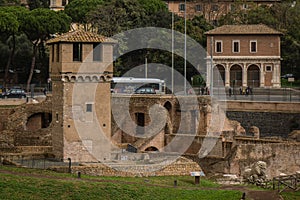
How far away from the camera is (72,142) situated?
151 ft

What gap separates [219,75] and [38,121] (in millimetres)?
30174

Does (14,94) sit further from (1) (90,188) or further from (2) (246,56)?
(1) (90,188)

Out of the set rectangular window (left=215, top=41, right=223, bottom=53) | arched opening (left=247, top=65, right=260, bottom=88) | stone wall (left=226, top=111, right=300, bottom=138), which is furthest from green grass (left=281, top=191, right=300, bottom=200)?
rectangular window (left=215, top=41, right=223, bottom=53)

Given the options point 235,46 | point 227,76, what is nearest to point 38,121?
point 227,76

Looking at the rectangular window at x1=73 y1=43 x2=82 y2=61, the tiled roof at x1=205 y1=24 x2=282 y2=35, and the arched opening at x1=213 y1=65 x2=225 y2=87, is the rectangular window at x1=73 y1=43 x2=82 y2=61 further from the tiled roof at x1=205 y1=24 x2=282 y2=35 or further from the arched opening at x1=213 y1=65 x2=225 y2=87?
the tiled roof at x1=205 y1=24 x2=282 y2=35

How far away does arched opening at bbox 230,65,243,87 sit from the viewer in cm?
8438

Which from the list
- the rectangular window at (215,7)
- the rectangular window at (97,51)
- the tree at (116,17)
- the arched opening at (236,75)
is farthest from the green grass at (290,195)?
the rectangular window at (215,7)

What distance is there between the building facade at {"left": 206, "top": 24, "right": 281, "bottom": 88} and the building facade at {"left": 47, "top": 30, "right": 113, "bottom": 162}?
3739 cm

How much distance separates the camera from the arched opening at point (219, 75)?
275 feet

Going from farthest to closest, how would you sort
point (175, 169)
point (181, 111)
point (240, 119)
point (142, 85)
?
point (142, 85), point (240, 119), point (181, 111), point (175, 169)

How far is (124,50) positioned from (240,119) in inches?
686

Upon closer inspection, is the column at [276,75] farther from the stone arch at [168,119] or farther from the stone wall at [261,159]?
the stone wall at [261,159]

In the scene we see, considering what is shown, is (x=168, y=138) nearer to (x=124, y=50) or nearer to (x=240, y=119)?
(x=240, y=119)

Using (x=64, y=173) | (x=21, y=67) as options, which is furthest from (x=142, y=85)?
(x=64, y=173)
